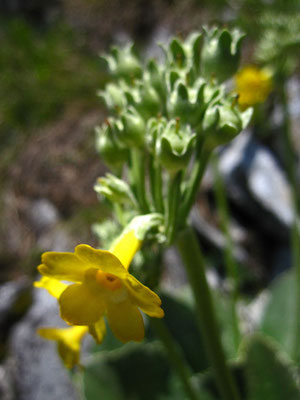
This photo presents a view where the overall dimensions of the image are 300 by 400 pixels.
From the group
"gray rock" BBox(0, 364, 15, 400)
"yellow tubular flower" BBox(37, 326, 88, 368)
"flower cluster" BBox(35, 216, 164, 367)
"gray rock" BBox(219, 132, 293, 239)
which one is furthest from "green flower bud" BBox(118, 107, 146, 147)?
"gray rock" BBox(219, 132, 293, 239)

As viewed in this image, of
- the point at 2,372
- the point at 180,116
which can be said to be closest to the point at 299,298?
the point at 180,116

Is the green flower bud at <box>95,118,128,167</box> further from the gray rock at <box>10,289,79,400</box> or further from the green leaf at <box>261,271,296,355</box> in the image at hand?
the gray rock at <box>10,289,79,400</box>

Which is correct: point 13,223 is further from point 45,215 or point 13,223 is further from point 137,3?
point 137,3

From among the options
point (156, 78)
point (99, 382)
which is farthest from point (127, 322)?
point (99, 382)

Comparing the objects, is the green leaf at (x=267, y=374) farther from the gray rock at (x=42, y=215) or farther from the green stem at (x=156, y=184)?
the gray rock at (x=42, y=215)

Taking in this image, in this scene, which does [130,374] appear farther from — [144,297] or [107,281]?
[144,297]
